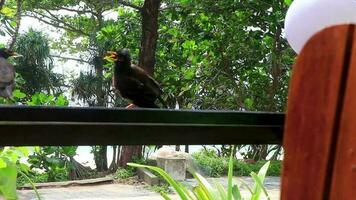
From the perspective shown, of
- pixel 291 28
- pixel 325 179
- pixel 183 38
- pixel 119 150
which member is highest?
pixel 183 38

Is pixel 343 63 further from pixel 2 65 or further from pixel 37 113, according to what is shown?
pixel 2 65

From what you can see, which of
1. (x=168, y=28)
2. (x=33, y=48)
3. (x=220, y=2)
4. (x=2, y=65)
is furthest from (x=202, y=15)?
(x=33, y=48)

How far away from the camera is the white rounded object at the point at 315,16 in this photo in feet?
1.49

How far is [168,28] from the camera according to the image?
17.4 ft

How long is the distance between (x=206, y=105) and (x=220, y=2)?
1356mm

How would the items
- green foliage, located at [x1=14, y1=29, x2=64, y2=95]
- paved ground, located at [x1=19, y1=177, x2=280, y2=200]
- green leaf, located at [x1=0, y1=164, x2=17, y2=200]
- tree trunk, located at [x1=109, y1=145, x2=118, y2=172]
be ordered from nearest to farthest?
green leaf, located at [x1=0, y1=164, x2=17, y2=200], paved ground, located at [x1=19, y1=177, x2=280, y2=200], tree trunk, located at [x1=109, y1=145, x2=118, y2=172], green foliage, located at [x1=14, y1=29, x2=64, y2=95]

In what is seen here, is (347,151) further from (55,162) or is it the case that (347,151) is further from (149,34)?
(55,162)

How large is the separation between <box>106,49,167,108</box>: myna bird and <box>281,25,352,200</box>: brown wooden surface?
2.22 metres

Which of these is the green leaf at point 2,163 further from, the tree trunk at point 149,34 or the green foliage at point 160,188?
the tree trunk at point 149,34

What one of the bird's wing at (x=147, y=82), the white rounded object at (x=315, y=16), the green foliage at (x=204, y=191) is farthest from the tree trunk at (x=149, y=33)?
the white rounded object at (x=315, y=16)

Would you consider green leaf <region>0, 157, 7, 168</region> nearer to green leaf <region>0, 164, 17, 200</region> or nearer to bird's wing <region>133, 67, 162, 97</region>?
green leaf <region>0, 164, 17, 200</region>

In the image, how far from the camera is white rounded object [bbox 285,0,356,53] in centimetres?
46

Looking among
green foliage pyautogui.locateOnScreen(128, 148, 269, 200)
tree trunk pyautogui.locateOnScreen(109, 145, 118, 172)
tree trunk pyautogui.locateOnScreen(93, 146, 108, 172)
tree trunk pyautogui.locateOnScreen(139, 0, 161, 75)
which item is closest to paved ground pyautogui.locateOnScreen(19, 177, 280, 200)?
tree trunk pyautogui.locateOnScreen(139, 0, 161, 75)

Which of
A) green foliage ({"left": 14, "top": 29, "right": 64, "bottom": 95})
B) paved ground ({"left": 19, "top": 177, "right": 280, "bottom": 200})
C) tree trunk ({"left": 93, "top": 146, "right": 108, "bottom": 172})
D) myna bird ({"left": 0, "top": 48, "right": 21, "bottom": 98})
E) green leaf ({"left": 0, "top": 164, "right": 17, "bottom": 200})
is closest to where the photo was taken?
green leaf ({"left": 0, "top": 164, "right": 17, "bottom": 200})
